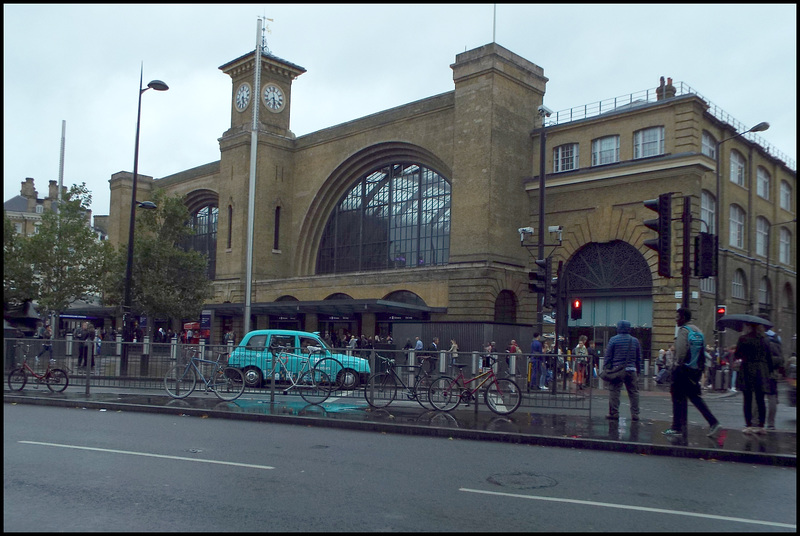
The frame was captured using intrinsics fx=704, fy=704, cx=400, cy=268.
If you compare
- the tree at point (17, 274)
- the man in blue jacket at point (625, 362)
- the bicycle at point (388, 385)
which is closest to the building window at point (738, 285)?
→ the man in blue jacket at point (625, 362)

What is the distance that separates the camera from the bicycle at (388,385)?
14.3 meters

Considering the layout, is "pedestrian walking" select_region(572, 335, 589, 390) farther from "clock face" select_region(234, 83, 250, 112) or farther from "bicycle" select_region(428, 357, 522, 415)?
"clock face" select_region(234, 83, 250, 112)

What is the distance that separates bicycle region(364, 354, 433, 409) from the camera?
46.9 feet

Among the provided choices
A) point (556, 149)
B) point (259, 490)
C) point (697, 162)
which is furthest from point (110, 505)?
point (556, 149)

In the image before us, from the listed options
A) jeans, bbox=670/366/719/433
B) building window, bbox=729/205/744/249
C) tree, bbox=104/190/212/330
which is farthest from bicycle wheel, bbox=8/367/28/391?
building window, bbox=729/205/744/249

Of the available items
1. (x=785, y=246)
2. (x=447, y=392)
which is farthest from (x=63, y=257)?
(x=785, y=246)

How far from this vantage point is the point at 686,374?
10.9 metres

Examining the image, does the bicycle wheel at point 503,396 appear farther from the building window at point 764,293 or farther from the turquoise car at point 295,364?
the building window at point 764,293

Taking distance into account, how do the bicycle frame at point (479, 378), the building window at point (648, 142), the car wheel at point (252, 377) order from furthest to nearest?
the building window at point (648, 142)
the car wheel at point (252, 377)
the bicycle frame at point (479, 378)

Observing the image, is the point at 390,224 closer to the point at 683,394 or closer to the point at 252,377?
the point at 252,377

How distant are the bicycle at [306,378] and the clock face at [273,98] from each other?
37.7 m

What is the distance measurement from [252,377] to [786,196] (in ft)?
130

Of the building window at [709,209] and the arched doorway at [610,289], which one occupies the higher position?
the building window at [709,209]

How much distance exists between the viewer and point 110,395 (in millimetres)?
16344
